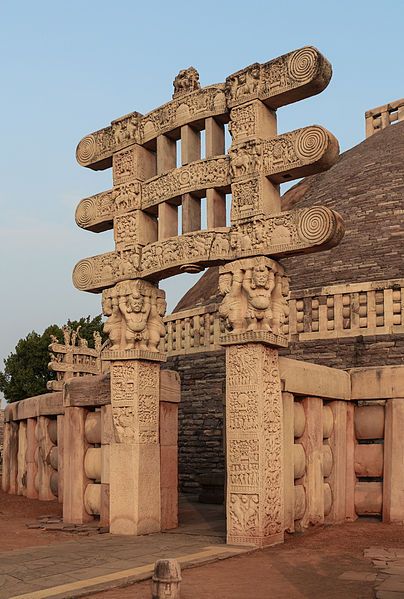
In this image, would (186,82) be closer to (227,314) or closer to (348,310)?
(227,314)

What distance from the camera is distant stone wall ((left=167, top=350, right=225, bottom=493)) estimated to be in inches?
688

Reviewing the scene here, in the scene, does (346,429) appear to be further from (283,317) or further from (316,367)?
(283,317)

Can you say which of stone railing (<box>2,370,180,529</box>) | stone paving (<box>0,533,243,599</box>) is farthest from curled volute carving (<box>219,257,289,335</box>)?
stone paving (<box>0,533,243,599</box>)

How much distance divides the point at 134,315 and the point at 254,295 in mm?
2260

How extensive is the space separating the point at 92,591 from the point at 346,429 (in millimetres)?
5827

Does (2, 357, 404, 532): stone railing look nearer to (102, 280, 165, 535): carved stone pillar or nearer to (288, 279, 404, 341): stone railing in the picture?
(102, 280, 165, 535): carved stone pillar

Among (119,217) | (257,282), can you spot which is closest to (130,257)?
(119,217)

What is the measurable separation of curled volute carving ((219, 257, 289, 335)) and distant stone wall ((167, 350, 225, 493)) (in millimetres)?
7447

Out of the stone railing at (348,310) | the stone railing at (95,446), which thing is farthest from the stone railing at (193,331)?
the stone railing at (95,446)

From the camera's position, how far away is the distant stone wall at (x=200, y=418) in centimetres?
1748

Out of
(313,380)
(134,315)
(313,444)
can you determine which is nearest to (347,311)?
(313,380)

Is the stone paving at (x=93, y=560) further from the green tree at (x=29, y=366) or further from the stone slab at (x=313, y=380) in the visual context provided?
the green tree at (x=29, y=366)

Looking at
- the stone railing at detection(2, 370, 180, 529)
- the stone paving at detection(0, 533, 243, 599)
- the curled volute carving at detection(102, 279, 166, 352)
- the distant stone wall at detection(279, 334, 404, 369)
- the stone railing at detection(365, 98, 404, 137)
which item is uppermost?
the stone railing at detection(365, 98, 404, 137)

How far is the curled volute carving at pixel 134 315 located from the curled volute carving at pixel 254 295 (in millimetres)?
1663
